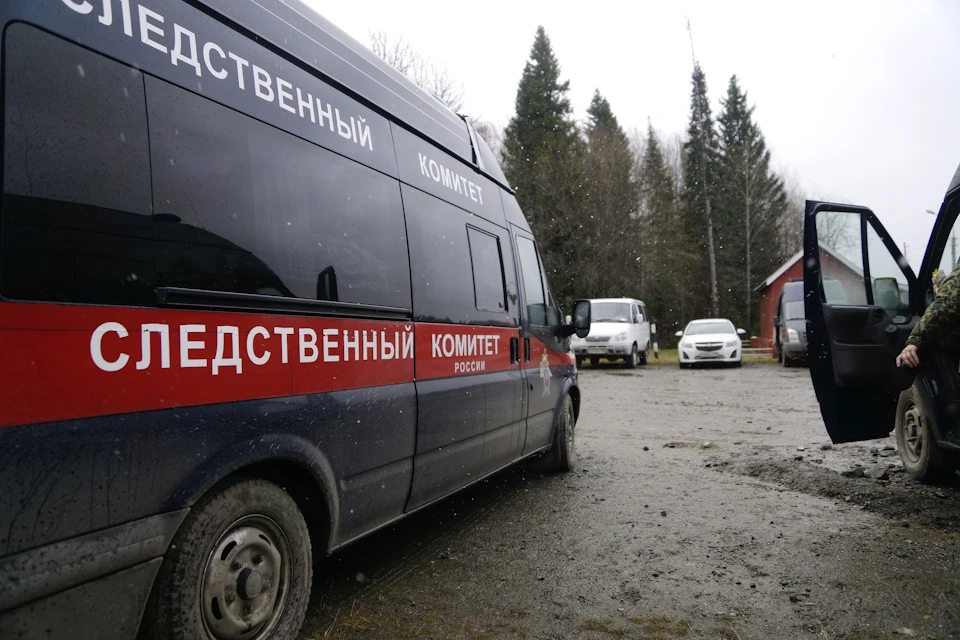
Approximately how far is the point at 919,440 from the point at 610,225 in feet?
97.8

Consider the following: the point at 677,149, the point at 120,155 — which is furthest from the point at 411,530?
the point at 677,149

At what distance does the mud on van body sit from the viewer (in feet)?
5.84

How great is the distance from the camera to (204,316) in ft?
7.41

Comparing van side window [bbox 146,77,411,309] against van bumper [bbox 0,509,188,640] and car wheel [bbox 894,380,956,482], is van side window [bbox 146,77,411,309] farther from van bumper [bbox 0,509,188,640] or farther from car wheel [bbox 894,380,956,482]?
car wheel [bbox 894,380,956,482]

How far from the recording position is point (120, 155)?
204 cm

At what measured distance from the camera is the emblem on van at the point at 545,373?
562cm

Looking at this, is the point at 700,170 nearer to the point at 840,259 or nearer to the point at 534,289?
the point at 840,259

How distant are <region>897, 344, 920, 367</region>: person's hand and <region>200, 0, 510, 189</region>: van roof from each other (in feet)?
10.2

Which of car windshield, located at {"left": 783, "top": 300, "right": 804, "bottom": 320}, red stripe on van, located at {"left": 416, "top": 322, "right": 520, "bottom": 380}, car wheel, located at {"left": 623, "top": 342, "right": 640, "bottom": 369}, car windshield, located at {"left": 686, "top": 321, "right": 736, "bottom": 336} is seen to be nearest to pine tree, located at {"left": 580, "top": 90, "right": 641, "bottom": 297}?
car windshield, located at {"left": 686, "top": 321, "right": 736, "bottom": 336}

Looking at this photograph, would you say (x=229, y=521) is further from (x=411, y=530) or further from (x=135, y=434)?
(x=411, y=530)

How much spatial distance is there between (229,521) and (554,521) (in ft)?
9.31

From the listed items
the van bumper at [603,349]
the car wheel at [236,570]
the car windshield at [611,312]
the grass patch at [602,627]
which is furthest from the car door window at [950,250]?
the car windshield at [611,312]

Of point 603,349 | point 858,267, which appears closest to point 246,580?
point 858,267

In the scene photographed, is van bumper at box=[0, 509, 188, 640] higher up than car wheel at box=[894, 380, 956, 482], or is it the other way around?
van bumper at box=[0, 509, 188, 640]
